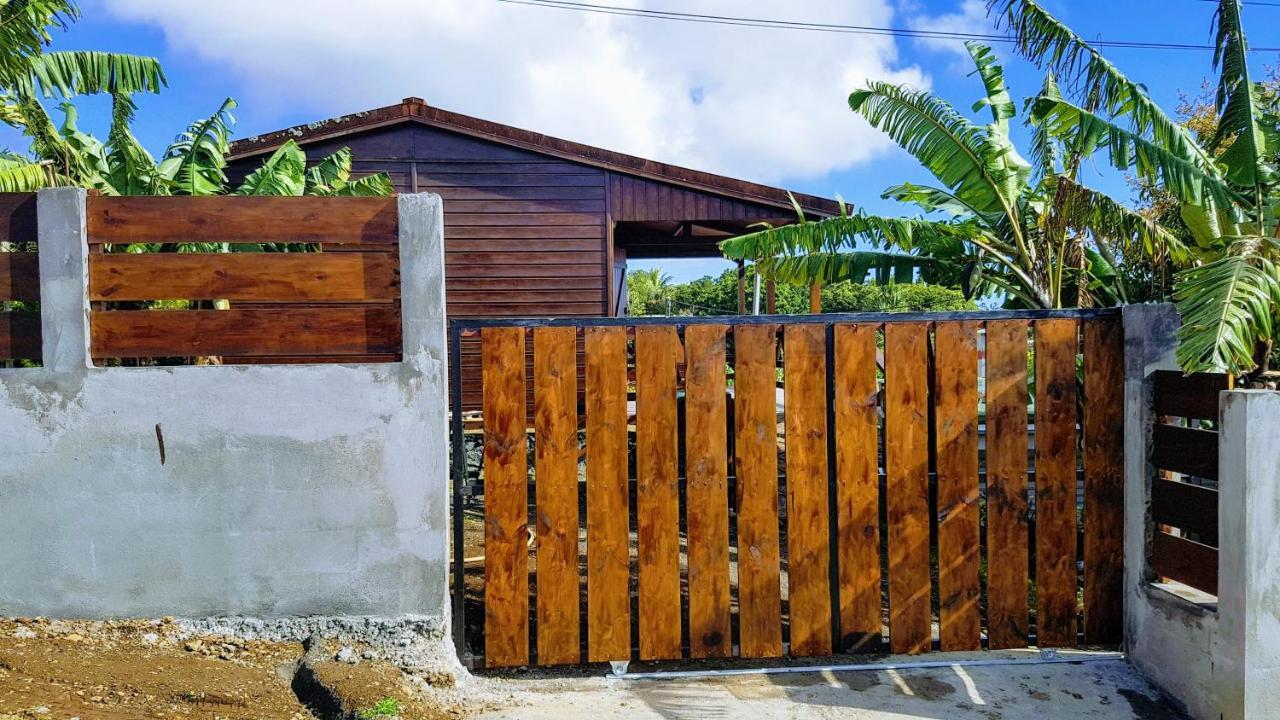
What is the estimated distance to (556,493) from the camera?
13.9 feet

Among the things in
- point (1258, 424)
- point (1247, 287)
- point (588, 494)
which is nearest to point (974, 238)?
point (1247, 287)

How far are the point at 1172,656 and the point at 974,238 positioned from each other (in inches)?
154

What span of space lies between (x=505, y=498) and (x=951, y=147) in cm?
474

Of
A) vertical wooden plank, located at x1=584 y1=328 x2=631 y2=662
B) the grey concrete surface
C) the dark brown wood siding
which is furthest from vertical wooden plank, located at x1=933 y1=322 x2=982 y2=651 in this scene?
the dark brown wood siding

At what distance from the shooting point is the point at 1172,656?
4.00 meters

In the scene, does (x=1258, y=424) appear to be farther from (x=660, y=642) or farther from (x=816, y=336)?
(x=660, y=642)

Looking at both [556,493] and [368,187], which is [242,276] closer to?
[556,493]

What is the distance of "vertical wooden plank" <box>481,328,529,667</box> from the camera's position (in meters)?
4.18

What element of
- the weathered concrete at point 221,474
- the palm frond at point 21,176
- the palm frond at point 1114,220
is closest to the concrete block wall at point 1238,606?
the palm frond at point 1114,220

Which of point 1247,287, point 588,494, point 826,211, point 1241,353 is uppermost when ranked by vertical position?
point 826,211

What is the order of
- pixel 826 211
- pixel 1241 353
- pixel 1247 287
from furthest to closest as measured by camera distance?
pixel 826 211
pixel 1247 287
pixel 1241 353

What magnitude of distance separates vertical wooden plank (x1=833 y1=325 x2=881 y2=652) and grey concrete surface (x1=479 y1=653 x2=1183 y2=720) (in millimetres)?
288

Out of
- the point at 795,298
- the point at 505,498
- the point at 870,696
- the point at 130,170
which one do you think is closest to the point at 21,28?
the point at 130,170

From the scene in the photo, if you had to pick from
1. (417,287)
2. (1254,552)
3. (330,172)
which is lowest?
(1254,552)
